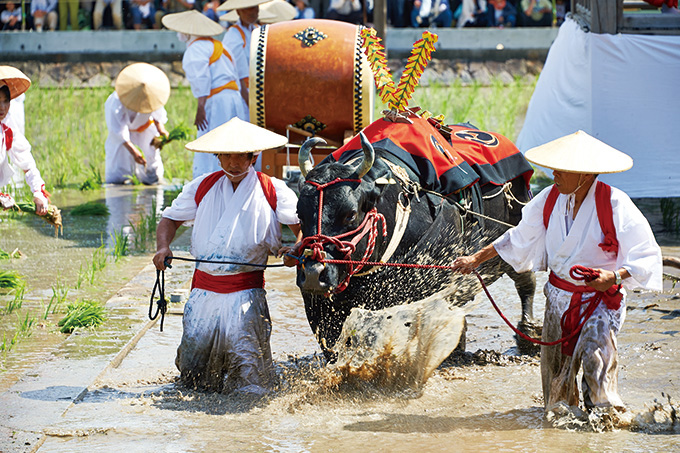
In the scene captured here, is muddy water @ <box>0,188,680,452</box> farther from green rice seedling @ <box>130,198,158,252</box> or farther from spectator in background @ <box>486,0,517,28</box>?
spectator in background @ <box>486,0,517,28</box>

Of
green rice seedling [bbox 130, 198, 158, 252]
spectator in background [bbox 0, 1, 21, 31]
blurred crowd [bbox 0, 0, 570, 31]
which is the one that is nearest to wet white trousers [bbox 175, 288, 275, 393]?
green rice seedling [bbox 130, 198, 158, 252]

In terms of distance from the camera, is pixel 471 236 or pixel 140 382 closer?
pixel 140 382

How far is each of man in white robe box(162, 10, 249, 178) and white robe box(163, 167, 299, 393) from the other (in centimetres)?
450

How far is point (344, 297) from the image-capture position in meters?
5.27

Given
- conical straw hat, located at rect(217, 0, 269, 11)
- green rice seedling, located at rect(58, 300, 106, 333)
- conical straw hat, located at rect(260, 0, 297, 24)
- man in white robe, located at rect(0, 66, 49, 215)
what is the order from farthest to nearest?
conical straw hat, located at rect(260, 0, 297, 24), conical straw hat, located at rect(217, 0, 269, 11), man in white robe, located at rect(0, 66, 49, 215), green rice seedling, located at rect(58, 300, 106, 333)

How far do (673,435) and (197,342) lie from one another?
95.9 inches

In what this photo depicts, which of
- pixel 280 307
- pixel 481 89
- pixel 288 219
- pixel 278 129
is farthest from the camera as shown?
pixel 481 89

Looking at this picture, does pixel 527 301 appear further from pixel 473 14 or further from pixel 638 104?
pixel 473 14

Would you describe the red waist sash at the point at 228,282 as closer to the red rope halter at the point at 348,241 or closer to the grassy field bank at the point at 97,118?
the red rope halter at the point at 348,241

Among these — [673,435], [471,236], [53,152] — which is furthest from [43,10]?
[673,435]

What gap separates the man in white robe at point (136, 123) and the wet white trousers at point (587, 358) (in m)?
7.81

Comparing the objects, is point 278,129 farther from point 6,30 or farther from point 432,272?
point 6,30

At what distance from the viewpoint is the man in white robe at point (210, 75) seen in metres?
9.67

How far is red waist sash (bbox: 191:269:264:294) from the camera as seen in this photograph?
5.26 metres
